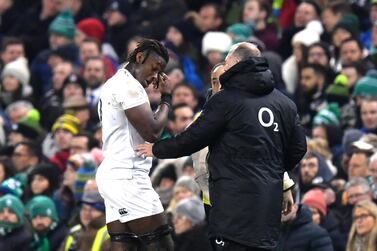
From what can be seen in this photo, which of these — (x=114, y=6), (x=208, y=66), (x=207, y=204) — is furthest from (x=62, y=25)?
(x=207, y=204)

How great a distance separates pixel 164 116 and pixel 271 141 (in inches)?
35.1

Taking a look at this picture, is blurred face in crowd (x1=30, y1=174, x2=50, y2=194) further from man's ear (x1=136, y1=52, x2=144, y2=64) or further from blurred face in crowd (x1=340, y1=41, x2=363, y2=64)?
man's ear (x1=136, y1=52, x2=144, y2=64)

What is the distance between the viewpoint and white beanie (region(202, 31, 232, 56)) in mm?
19105

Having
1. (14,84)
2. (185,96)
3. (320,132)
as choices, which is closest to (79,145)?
(185,96)

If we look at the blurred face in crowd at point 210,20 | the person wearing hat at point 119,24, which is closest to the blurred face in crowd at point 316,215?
the blurred face in crowd at point 210,20

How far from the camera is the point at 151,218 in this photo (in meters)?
10.9

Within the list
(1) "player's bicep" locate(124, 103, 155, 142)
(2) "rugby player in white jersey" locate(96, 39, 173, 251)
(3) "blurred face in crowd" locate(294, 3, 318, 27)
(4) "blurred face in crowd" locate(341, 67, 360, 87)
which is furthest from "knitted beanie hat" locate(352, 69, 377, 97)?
(1) "player's bicep" locate(124, 103, 155, 142)

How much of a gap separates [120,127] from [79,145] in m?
6.54

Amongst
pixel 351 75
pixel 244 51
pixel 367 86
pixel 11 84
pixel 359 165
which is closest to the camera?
pixel 244 51

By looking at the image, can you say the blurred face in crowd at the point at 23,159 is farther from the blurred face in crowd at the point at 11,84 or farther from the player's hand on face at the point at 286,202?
the player's hand on face at the point at 286,202

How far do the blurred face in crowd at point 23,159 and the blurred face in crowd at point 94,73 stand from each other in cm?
164

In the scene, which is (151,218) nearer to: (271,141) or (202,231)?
(271,141)

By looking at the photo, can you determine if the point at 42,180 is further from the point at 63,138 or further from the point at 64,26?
the point at 64,26

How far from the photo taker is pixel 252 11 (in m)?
20.0
